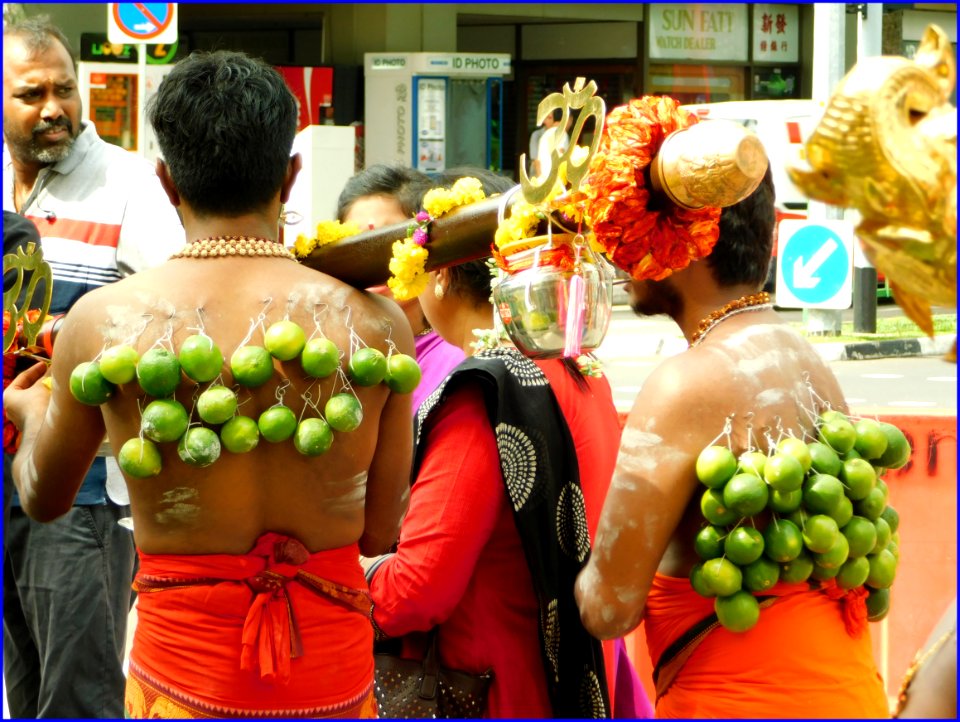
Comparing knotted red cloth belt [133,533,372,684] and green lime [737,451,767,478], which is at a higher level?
green lime [737,451,767,478]

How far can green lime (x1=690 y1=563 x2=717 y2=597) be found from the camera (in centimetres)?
219

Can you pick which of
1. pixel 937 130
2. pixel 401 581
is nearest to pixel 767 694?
pixel 401 581

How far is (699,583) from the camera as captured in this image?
220 centimetres

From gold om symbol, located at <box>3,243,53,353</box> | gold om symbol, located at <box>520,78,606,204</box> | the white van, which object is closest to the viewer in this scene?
gold om symbol, located at <box>520,78,606,204</box>

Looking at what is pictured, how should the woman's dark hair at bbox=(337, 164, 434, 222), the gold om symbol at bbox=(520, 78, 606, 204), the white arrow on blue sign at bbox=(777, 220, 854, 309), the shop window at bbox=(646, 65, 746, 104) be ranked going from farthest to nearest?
1. the shop window at bbox=(646, 65, 746, 104)
2. the white arrow on blue sign at bbox=(777, 220, 854, 309)
3. the woman's dark hair at bbox=(337, 164, 434, 222)
4. the gold om symbol at bbox=(520, 78, 606, 204)

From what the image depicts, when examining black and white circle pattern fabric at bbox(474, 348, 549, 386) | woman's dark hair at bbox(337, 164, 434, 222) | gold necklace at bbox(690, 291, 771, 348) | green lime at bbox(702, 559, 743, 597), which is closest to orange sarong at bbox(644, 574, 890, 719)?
green lime at bbox(702, 559, 743, 597)

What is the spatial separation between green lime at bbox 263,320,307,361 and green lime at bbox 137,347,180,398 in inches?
6.4

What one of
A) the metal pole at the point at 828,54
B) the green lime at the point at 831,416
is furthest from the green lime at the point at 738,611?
the metal pole at the point at 828,54

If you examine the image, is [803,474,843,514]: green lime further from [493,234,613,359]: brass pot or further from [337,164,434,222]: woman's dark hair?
[337,164,434,222]: woman's dark hair

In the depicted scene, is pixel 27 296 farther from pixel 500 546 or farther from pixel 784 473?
pixel 784 473

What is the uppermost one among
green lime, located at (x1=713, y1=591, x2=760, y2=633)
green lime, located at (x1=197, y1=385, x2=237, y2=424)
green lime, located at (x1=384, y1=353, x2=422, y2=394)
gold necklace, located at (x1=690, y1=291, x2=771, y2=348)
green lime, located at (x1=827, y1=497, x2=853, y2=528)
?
gold necklace, located at (x1=690, y1=291, x2=771, y2=348)

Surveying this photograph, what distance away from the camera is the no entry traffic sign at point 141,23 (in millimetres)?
8539

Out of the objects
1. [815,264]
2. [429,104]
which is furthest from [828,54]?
[429,104]

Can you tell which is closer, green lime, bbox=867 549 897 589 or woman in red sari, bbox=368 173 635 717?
green lime, bbox=867 549 897 589
